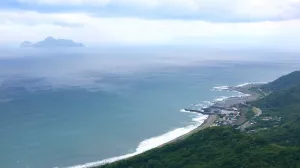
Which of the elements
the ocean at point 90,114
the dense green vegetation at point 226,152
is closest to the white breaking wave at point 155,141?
the ocean at point 90,114

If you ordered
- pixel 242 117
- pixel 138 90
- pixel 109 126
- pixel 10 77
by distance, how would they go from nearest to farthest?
pixel 109 126
pixel 242 117
pixel 138 90
pixel 10 77

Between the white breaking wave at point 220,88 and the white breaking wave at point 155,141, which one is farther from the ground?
the white breaking wave at point 220,88

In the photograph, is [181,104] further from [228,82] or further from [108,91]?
[228,82]

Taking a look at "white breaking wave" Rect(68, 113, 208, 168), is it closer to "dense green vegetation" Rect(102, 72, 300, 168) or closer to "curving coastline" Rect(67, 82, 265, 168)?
"curving coastline" Rect(67, 82, 265, 168)

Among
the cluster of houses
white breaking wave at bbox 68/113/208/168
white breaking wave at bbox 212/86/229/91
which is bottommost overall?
white breaking wave at bbox 68/113/208/168

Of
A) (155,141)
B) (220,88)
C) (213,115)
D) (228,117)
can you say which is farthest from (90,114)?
(220,88)

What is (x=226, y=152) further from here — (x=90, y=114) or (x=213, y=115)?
(x=90, y=114)

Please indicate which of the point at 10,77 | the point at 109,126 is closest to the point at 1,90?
the point at 10,77

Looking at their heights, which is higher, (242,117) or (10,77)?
(10,77)

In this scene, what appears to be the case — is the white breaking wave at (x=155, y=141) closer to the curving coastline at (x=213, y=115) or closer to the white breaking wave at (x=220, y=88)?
the curving coastline at (x=213, y=115)

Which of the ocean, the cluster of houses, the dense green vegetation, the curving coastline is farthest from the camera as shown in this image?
the cluster of houses

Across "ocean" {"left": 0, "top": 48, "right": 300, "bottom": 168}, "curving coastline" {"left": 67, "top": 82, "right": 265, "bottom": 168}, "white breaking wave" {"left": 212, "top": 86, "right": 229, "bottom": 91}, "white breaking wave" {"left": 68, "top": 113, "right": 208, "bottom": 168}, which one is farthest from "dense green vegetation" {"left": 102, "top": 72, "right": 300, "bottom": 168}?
"white breaking wave" {"left": 212, "top": 86, "right": 229, "bottom": 91}
